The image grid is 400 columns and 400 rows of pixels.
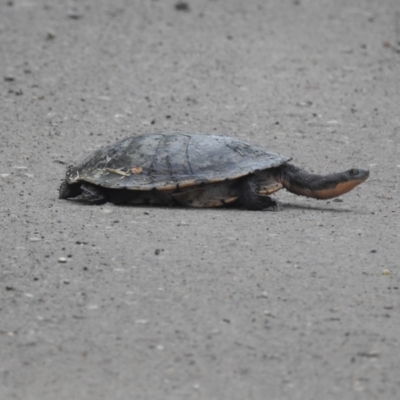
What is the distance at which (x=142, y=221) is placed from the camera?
6.63 m

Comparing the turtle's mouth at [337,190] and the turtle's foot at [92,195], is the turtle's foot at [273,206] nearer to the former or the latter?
the turtle's mouth at [337,190]

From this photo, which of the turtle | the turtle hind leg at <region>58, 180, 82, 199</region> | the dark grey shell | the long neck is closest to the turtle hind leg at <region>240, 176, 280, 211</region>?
the turtle

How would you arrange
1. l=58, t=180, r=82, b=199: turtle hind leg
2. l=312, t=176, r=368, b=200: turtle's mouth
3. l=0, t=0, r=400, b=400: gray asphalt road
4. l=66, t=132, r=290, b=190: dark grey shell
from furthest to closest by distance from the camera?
l=58, t=180, r=82, b=199: turtle hind leg < l=312, t=176, r=368, b=200: turtle's mouth < l=66, t=132, r=290, b=190: dark grey shell < l=0, t=0, r=400, b=400: gray asphalt road

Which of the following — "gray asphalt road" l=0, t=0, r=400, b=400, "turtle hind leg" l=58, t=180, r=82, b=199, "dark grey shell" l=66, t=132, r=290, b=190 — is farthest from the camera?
"turtle hind leg" l=58, t=180, r=82, b=199

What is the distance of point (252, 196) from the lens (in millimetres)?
7055

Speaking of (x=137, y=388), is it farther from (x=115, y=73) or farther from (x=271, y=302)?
(x=115, y=73)

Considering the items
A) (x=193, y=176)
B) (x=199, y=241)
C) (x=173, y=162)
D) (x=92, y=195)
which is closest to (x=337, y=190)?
(x=193, y=176)

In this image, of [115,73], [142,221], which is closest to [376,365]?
[142,221]

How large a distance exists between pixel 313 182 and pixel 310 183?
3cm

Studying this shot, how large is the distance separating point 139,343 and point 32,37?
9.75m

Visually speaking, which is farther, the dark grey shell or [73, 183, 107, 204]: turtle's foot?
[73, 183, 107, 204]: turtle's foot

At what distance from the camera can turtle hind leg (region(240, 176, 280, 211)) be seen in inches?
278

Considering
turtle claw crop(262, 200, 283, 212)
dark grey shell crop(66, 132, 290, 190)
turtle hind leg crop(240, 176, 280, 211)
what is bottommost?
turtle claw crop(262, 200, 283, 212)

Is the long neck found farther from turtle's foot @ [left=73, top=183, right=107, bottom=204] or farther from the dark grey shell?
turtle's foot @ [left=73, top=183, right=107, bottom=204]
